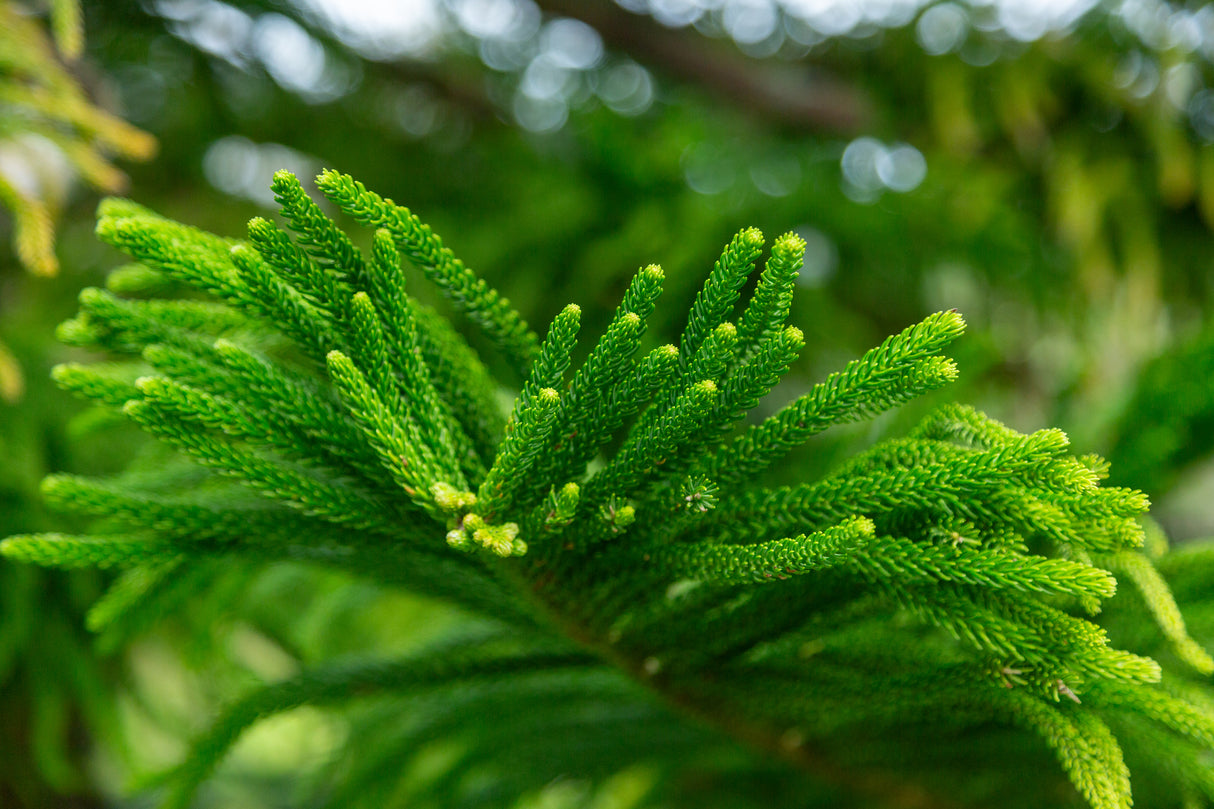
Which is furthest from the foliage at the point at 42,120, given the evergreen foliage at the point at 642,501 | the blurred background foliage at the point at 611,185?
the evergreen foliage at the point at 642,501

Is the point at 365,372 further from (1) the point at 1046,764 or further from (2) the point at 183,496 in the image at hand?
(1) the point at 1046,764

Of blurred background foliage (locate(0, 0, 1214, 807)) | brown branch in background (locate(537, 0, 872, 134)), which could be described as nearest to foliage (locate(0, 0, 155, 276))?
blurred background foliage (locate(0, 0, 1214, 807))

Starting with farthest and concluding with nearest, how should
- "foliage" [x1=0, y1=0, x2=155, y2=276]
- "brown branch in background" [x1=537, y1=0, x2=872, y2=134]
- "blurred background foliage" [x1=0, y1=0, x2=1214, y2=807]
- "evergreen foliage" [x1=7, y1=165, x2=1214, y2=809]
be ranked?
"brown branch in background" [x1=537, y1=0, x2=872, y2=134], "blurred background foliage" [x1=0, y1=0, x2=1214, y2=807], "foliage" [x1=0, y1=0, x2=155, y2=276], "evergreen foliage" [x1=7, y1=165, x2=1214, y2=809]

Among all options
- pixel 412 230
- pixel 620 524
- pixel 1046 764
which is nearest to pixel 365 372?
pixel 412 230

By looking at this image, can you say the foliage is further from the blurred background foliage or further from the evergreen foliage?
the evergreen foliage

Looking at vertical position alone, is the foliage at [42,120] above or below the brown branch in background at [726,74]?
below

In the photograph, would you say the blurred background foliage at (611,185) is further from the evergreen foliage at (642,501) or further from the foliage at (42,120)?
the evergreen foliage at (642,501)

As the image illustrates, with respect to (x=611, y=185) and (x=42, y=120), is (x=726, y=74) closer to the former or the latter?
(x=611, y=185)
